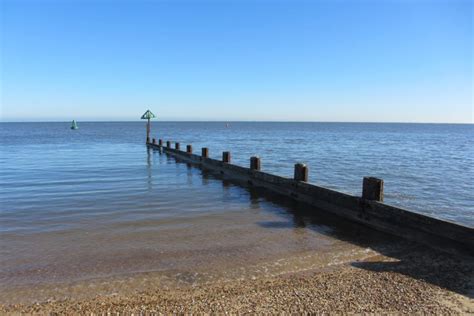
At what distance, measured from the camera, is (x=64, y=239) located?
8547mm

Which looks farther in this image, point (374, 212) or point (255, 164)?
point (255, 164)

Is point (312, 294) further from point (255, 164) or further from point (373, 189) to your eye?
point (255, 164)

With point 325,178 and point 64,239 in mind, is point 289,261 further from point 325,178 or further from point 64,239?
point 325,178

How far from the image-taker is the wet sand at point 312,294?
5.14m

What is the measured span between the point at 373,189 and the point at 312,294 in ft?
16.0

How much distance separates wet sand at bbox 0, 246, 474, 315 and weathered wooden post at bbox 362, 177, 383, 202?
2856mm

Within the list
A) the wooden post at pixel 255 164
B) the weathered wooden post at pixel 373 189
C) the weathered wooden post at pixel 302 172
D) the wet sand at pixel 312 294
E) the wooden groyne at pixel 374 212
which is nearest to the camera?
the wet sand at pixel 312 294

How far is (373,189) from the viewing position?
9.52 meters

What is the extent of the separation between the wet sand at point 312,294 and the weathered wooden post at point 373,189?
2.86 meters

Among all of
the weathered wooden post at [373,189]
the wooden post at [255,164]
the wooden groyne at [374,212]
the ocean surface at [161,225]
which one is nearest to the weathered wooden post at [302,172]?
the wooden groyne at [374,212]

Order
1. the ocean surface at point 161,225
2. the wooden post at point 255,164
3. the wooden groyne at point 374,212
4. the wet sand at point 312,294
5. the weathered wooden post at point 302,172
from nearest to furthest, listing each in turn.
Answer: the wet sand at point 312,294, the ocean surface at point 161,225, the wooden groyne at point 374,212, the weathered wooden post at point 302,172, the wooden post at point 255,164

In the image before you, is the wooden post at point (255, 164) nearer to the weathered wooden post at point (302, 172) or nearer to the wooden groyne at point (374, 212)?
the wooden groyne at point (374, 212)

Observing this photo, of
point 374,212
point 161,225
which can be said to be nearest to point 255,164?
point 161,225

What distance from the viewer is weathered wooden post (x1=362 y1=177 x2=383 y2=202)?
945cm
